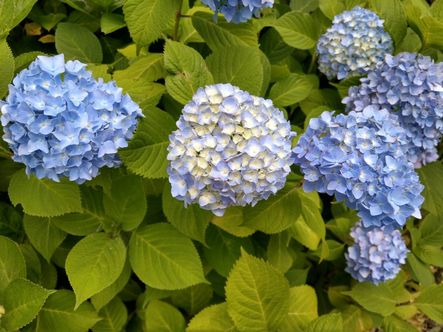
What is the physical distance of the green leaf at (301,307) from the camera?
197 centimetres

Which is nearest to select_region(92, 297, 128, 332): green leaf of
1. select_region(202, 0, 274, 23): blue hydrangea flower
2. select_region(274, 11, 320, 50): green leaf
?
select_region(202, 0, 274, 23): blue hydrangea flower

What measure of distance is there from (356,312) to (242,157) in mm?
1382

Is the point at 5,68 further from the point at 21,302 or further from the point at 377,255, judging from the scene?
the point at 377,255

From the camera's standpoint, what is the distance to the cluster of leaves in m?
1.60

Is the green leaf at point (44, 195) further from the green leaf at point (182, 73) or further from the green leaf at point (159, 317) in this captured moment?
the green leaf at point (159, 317)

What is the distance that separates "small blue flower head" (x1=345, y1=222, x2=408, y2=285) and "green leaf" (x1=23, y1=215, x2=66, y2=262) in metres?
1.30

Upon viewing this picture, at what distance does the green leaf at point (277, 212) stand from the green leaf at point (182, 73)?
1.49 feet

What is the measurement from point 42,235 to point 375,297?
152 centimetres

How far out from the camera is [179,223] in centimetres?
171

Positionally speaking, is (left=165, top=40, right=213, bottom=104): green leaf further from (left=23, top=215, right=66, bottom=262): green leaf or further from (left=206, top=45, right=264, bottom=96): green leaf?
(left=23, top=215, right=66, bottom=262): green leaf

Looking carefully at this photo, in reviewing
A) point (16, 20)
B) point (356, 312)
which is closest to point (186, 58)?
point (16, 20)

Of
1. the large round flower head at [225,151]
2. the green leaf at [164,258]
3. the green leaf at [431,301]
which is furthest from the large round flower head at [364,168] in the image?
the green leaf at [431,301]

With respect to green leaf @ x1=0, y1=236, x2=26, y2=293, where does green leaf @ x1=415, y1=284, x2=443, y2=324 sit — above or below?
below

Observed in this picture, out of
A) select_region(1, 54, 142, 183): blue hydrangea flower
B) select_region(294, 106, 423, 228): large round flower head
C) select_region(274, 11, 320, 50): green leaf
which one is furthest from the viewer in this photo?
select_region(274, 11, 320, 50): green leaf
